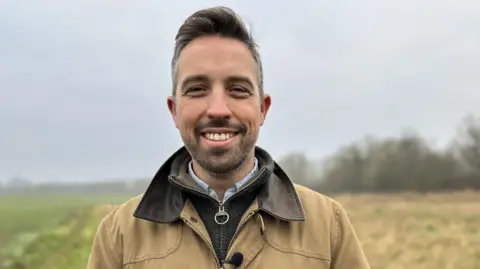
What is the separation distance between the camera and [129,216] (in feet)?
8.51

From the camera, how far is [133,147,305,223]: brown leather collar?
2510 mm

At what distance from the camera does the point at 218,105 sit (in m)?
2.39

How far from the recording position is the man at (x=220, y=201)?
7.98 ft

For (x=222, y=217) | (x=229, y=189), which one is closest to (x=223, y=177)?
(x=229, y=189)

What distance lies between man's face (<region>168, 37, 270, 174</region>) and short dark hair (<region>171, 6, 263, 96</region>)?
0.16 feet

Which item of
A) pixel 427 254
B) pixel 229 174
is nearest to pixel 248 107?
pixel 229 174

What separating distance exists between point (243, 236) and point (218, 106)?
0.52 m

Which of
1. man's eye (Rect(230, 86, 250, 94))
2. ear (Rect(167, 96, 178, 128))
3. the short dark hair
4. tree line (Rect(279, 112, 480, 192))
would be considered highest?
the short dark hair

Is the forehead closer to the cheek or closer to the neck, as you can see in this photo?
the cheek

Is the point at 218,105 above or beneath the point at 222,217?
above

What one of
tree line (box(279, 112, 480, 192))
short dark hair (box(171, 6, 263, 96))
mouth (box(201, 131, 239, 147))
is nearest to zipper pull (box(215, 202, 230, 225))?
mouth (box(201, 131, 239, 147))

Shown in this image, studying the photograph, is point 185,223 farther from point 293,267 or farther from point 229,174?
point 293,267

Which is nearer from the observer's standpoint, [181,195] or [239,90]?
[239,90]

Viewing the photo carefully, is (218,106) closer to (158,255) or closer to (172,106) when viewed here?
(172,106)
